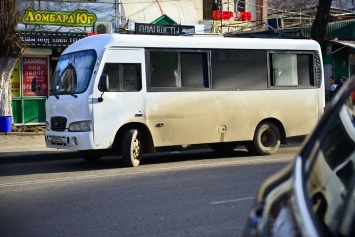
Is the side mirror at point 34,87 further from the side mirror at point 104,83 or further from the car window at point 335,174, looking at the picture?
the car window at point 335,174

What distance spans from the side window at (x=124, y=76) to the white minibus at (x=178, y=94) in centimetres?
2

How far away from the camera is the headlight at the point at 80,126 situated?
13.0m

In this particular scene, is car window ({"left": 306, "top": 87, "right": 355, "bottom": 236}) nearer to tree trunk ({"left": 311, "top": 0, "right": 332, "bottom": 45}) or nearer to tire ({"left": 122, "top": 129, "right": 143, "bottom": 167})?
tire ({"left": 122, "top": 129, "right": 143, "bottom": 167})

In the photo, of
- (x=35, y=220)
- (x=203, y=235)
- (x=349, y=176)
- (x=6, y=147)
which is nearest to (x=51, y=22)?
(x=6, y=147)

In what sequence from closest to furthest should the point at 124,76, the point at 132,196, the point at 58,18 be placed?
the point at 132,196 → the point at 124,76 → the point at 58,18

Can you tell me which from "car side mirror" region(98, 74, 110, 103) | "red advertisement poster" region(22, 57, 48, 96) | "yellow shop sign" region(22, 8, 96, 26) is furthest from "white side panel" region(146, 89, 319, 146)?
"red advertisement poster" region(22, 57, 48, 96)

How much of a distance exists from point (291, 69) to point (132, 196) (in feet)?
24.0

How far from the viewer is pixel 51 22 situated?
73.6ft

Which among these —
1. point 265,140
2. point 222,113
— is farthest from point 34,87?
point 265,140

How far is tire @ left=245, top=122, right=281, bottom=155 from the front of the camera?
15281mm

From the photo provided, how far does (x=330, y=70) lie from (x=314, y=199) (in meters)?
27.4

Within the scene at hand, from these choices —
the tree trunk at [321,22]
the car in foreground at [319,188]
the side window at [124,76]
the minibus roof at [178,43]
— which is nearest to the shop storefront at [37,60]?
the tree trunk at [321,22]

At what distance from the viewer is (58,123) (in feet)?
45.1

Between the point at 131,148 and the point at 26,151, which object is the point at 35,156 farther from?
the point at 131,148
